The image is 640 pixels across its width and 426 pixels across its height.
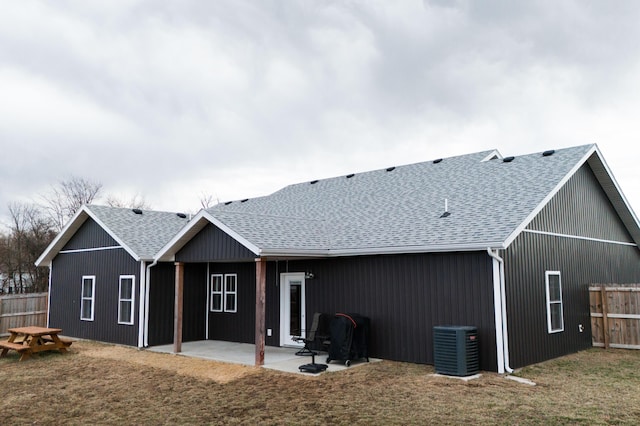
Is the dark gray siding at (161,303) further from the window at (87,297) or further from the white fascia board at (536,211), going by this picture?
the white fascia board at (536,211)

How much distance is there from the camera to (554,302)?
444 inches

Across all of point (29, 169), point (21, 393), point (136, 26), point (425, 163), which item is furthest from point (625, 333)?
point (29, 169)

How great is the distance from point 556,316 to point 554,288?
0.62 m

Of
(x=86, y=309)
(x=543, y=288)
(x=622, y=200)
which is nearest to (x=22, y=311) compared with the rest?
(x=86, y=309)

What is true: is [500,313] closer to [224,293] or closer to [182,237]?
[182,237]

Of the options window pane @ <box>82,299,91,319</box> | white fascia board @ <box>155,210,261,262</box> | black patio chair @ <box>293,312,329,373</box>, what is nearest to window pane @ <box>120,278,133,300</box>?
white fascia board @ <box>155,210,261,262</box>

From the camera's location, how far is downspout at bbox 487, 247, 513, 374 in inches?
363

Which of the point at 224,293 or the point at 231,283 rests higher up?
the point at 231,283

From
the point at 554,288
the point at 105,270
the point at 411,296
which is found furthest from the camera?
the point at 105,270

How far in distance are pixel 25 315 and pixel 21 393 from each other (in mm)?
9459

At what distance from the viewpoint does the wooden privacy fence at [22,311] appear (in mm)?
16078

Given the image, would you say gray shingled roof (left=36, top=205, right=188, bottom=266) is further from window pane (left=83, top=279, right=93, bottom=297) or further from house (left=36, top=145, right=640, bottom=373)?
window pane (left=83, top=279, right=93, bottom=297)

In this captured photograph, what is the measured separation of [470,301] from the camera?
9.70 metres

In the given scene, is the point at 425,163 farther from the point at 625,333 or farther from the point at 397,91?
the point at 625,333
